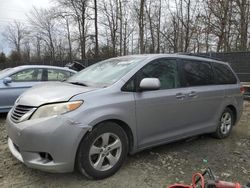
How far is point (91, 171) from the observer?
3.32 metres

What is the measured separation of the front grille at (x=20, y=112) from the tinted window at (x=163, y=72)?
5.14 ft

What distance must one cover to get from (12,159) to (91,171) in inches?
58.8

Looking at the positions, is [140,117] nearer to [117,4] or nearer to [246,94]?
[246,94]

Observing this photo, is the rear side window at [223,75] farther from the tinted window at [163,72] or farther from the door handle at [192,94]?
the tinted window at [163,72]

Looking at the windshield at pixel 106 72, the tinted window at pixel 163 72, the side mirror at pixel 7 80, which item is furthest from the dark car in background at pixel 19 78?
the tinted window at pixel 163 72

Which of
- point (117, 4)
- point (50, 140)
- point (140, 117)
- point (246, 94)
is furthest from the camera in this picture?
point (117, 4)

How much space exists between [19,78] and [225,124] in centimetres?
503

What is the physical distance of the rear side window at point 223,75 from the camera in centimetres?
528

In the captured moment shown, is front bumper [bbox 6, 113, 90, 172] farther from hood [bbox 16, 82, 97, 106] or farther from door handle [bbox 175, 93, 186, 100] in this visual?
door handle [bbox 175, 93, 186, 100]

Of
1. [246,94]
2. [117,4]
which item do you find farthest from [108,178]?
[117,4]

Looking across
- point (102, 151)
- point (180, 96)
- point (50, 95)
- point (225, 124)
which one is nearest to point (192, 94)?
point (180, 96)

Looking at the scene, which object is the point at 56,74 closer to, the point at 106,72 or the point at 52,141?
the point at 106,72

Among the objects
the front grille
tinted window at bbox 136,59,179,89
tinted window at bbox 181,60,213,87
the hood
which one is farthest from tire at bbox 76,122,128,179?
tinted window at bbox 181,60,213,87

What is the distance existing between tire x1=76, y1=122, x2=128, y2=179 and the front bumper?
0.41ft
